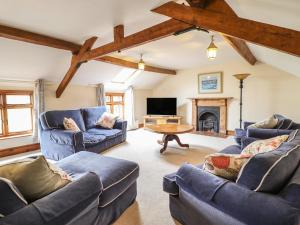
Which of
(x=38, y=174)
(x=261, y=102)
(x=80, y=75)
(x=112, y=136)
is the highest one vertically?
(x=80, y=75)

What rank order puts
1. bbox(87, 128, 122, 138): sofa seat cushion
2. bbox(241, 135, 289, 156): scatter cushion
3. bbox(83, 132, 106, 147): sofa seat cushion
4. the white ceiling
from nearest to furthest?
1. bbox(241, 135, 289, 156): scatter cushion
2. the white ceiling
3. bbox(83, 132, 106, 147): sofa seat cushion
4. bbox(87, 128, 122, 138): sofa seat cushion

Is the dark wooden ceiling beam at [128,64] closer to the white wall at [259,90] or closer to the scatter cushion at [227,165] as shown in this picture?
the white wall at [259,90]

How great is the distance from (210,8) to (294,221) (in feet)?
7.51

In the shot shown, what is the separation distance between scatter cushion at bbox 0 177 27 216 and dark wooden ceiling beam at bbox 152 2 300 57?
247 centimetres

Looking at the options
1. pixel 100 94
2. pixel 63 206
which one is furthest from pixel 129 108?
pixel 63 206

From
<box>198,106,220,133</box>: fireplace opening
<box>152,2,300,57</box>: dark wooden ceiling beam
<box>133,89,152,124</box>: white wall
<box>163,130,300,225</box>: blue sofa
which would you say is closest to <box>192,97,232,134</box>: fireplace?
<box>198,106,220,133</box>: fireplace opening

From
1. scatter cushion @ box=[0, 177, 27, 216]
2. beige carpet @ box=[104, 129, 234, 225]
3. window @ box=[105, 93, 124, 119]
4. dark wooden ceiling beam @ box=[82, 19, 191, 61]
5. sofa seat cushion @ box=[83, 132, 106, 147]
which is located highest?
dark wooden ceiling beam @ box=[82, 19, 191, 61]

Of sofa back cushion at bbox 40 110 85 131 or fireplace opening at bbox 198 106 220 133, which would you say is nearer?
sofa back cushion at bbox 40 110 85 131

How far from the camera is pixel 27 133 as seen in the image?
4.48 metres

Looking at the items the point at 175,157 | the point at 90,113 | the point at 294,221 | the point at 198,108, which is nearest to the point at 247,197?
the point at 294,221

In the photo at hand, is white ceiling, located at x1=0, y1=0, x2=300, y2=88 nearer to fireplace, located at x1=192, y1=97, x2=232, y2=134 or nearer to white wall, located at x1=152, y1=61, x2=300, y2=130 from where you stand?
white wall, located at x1=152, y1=61, x2=300, y2=130

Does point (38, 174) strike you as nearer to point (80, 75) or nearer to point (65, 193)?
point (65, 193)

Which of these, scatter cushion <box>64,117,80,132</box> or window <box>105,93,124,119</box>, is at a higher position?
window <box>105,93,124,119</box>

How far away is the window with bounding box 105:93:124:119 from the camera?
6.55 meters
